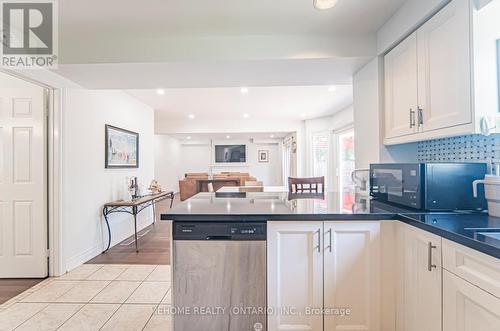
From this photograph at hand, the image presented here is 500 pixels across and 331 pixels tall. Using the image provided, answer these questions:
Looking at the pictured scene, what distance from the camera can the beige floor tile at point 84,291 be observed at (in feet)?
7.55

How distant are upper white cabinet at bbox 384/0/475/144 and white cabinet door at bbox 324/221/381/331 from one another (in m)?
0.76

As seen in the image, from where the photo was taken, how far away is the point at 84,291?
96.3 inches

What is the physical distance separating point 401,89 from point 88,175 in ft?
11.5

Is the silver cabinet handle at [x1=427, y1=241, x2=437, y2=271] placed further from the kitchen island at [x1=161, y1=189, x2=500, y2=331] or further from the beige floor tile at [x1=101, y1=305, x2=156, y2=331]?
the beige floor tile at [x1=101, y1=305, x2=156, y2=331]

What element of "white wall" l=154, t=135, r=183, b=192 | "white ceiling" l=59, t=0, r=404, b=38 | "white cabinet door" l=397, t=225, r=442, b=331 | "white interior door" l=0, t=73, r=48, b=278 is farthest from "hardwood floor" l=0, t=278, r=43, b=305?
"white wall" l=154, t=135, r=183, b=192

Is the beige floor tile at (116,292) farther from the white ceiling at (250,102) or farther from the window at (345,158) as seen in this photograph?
the window at (345,158)

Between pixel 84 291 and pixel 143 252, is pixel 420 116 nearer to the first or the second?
pixel 84 291

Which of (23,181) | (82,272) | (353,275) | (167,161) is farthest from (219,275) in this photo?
(167,161)

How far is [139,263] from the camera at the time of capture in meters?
3.14

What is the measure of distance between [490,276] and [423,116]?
110 centimetres

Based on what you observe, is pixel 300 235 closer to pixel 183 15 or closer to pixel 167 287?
pixel 167 287

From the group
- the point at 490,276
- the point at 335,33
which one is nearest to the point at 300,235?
the point at 490,276

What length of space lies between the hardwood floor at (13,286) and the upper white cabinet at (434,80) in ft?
11.9

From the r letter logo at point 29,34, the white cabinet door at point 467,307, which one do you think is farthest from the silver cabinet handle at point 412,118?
the r letter logo at point 29,34
